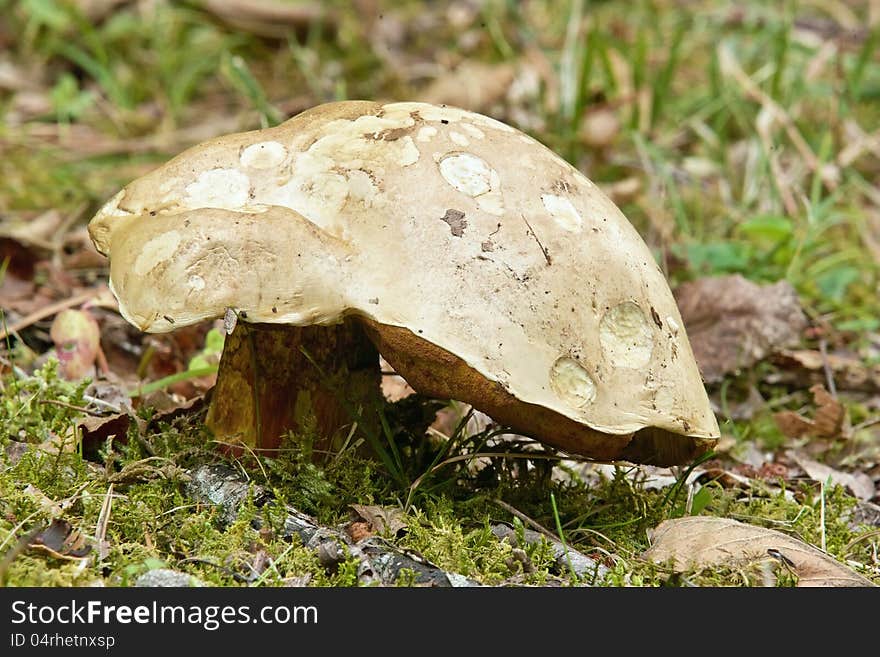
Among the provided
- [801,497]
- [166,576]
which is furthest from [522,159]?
[801,497]

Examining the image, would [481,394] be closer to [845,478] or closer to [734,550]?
[734,550]

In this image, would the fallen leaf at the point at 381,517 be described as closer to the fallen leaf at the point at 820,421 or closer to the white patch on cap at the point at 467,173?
the white patch on cap at the point at 467,173

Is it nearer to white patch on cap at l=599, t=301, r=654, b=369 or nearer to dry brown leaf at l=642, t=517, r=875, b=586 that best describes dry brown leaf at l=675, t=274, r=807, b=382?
dry brown leaf at l=642, t=517, r=875, b=586

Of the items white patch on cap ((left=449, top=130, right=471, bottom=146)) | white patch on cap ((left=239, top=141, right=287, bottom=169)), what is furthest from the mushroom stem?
white patch on cap ((left=449, top=130, right=471, bottom=146))

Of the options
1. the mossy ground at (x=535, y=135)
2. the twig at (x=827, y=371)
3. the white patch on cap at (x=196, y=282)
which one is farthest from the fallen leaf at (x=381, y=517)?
the twig at (x=827, y=371)

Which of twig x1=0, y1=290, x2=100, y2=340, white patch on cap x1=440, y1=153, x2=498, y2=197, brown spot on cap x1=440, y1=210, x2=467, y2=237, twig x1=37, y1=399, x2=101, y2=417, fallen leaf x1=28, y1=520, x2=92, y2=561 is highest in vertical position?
white patch on cap x1=440, y1=153, x2=498, y2=197

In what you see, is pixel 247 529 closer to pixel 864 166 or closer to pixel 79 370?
pixel 79 370
